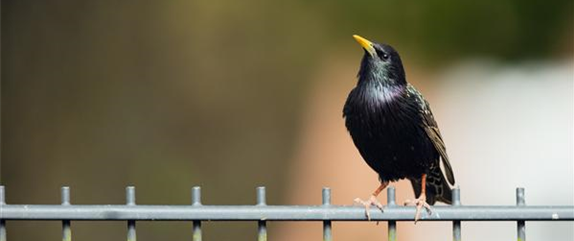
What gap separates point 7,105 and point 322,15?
5.63ft

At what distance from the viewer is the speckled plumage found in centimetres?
446

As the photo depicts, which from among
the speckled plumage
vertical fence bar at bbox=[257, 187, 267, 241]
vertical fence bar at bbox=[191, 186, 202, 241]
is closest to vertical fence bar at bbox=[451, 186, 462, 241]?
vertical fence bar at bbox=[257, 187, 267, 241]

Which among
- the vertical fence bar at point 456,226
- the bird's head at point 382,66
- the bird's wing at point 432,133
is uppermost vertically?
the bird's head at point 382,66

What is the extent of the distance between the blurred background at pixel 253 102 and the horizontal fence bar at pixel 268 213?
2.97 meters

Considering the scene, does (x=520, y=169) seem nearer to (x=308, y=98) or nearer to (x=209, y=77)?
(x=308, y=98)

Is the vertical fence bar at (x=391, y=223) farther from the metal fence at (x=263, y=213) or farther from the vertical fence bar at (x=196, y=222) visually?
the vertical fence bar at (x=196, y=222)

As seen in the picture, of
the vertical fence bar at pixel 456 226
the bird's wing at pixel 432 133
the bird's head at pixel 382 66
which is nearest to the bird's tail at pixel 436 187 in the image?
the bird's wing at pixel 432 133

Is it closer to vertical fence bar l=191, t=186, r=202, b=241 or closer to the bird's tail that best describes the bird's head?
the bird's tail

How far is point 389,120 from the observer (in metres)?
4.45

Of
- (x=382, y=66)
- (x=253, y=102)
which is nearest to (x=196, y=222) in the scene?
(x=382, y=66)

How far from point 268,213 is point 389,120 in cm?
110

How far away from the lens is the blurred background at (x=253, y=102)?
647 centimetres

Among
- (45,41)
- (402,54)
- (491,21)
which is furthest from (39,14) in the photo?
(491,21)

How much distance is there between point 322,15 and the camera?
21.2ft
